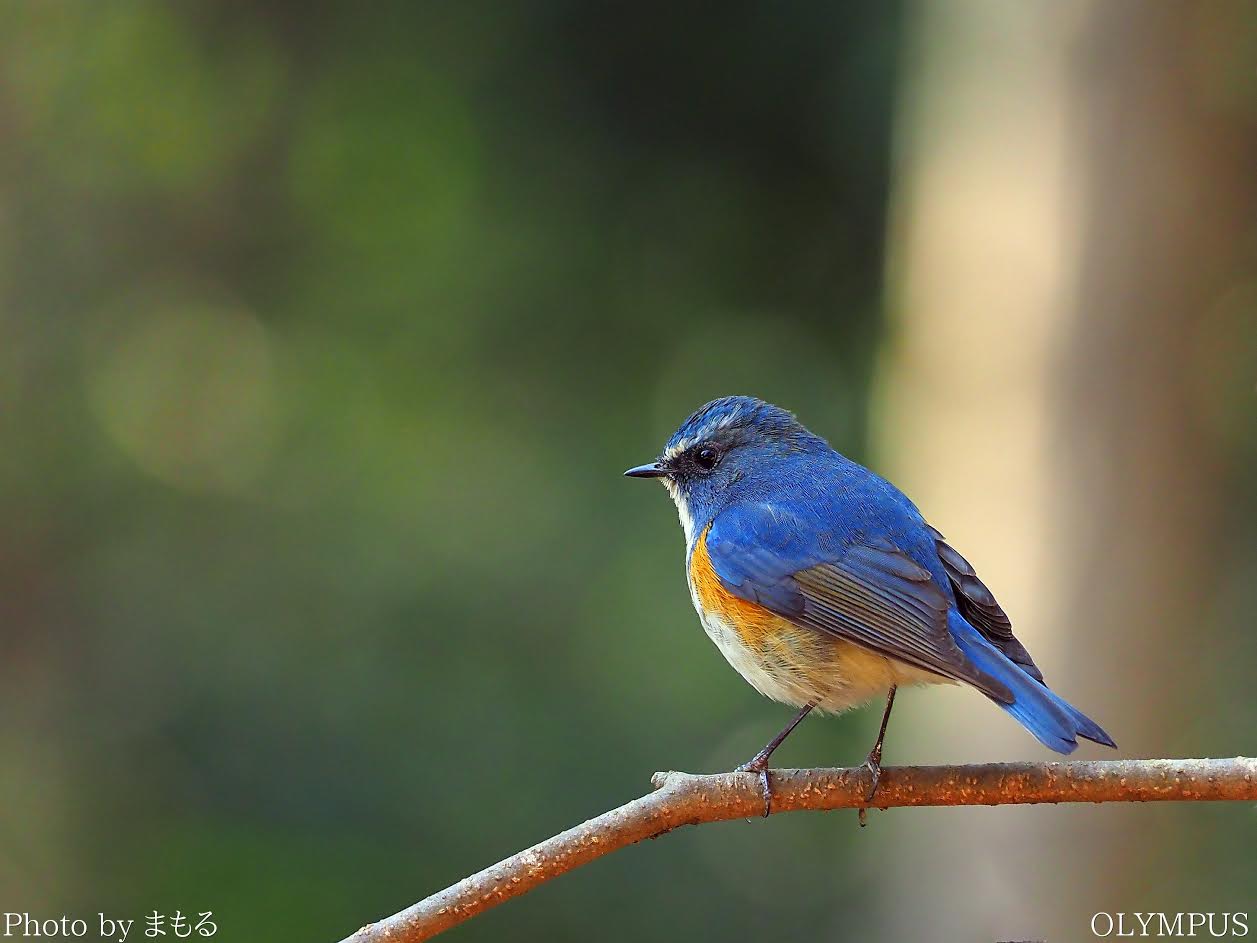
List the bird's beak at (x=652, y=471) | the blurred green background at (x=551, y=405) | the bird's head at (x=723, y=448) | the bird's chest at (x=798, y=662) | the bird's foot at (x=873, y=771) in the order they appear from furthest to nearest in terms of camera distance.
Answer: the blurred green background at (x=551, y=405)
the bird's beak at (x=652, y=471)
the bird's head at (x=723, y=448)
the bird's chest at (x=798, y=662)
the bird's foot at (x=873, y=771)

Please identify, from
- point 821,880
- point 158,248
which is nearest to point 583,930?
point 821,880

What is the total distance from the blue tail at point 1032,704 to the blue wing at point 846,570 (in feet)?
0.15

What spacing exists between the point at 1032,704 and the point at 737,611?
2.85 ft

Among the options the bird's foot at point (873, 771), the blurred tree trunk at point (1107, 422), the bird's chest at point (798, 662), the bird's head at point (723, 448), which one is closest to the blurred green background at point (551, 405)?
the blurred tree trunk at point (1107, 422)

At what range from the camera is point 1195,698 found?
16.6ft

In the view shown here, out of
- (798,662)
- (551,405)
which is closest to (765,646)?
(798,662)

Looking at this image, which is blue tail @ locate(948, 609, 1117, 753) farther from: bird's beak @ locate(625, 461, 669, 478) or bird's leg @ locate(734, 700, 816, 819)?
bird's beak @ locate(625, 461, 669, 478)

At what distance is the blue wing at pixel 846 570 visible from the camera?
119 inches

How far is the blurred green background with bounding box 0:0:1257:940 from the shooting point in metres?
5.09

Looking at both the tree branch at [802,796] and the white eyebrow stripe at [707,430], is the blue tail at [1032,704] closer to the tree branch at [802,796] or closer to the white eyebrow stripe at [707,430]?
the tree branch at [802,796]

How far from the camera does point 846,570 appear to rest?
10.7ft

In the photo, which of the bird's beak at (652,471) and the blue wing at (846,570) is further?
the bird's beak at (652,471)

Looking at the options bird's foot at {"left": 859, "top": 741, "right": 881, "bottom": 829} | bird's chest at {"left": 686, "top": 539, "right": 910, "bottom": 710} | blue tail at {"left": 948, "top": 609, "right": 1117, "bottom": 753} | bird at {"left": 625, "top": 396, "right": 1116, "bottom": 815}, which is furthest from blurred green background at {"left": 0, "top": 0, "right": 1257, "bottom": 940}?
bird's foot at {"left": 859, "top": 741, "right": 881, "bottom": 829}

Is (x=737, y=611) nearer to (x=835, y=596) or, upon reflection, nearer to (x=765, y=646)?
(x=765, y=646)
